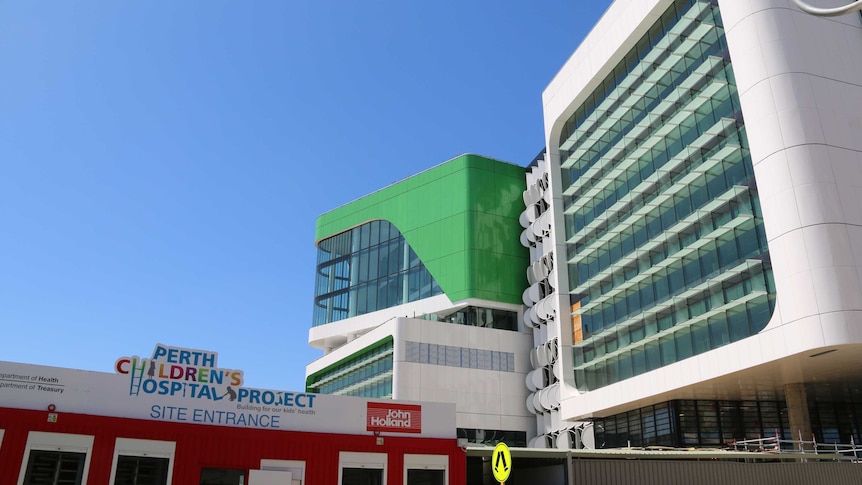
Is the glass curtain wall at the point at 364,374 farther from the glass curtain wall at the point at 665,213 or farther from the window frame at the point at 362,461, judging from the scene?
the window frame at the point at 362,461

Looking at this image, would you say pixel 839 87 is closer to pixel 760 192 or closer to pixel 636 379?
pixel 760 192

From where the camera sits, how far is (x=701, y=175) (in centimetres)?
4844

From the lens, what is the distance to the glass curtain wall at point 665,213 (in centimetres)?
4514

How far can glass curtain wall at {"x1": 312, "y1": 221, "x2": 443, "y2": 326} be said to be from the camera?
75.8 meters

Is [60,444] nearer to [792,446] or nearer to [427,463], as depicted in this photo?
[427,463]

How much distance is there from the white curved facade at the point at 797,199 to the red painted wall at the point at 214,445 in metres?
20.1

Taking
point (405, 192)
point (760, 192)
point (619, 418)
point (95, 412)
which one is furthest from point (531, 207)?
point (95, 412)

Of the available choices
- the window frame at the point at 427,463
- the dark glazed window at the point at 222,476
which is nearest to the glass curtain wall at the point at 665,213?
the window frame at the point at 427,463

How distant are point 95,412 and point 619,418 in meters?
39.7

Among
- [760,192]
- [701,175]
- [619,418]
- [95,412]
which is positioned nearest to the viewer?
[95,412]

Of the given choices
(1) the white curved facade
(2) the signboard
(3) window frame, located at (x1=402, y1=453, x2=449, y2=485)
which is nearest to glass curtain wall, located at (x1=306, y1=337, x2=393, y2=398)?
(1) the white curved facade

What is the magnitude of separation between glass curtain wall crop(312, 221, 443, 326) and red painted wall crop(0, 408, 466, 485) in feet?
133

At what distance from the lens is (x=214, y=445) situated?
28.9 m

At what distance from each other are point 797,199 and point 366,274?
48916 mm
